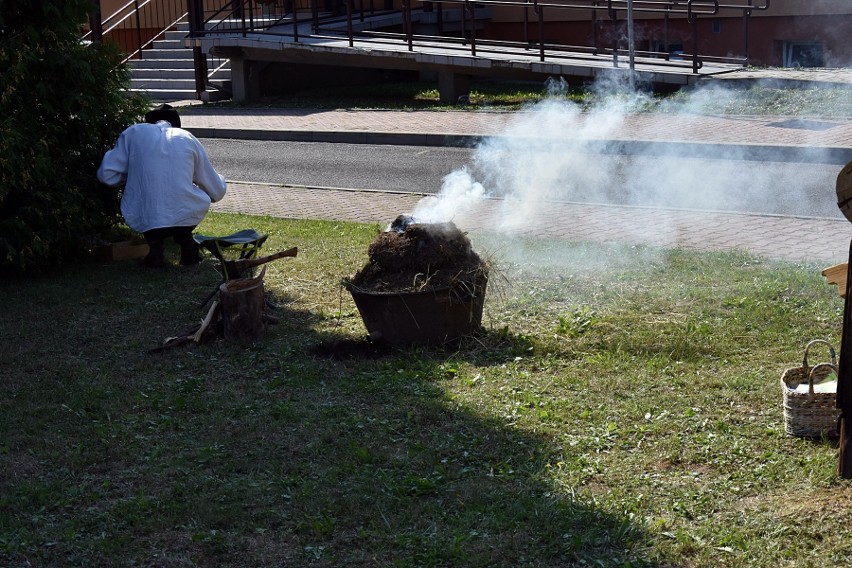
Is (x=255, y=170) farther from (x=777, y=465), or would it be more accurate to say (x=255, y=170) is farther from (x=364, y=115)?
(x=777, y=465)

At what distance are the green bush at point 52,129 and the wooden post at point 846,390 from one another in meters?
6.07

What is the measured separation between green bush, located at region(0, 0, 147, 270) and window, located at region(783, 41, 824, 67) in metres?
12.5

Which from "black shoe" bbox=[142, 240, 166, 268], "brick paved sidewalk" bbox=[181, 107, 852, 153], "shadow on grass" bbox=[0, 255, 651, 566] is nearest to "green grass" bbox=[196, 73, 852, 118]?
"brick paved sidewalk" bbox=[181, 107, 852, 153]

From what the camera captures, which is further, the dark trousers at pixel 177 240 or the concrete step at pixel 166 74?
the concrete step at pixel 166 74

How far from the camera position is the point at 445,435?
A: 16.3 feet

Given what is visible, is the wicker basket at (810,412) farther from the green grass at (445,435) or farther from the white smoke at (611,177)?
the white smoke at (611,177)

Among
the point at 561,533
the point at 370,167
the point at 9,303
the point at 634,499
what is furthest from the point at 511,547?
the point at 370,167

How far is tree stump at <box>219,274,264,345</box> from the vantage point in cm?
648

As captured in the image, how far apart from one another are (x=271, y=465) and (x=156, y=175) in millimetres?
4160

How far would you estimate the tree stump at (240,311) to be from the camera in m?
6.48

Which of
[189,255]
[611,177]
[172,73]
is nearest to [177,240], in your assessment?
[189,255]

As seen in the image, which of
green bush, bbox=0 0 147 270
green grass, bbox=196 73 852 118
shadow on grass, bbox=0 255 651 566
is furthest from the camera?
green grass, bbox=196 73 852 118

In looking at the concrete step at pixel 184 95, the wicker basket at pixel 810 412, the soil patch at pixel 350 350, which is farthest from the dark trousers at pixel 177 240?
the concrete step at pixel 184 95

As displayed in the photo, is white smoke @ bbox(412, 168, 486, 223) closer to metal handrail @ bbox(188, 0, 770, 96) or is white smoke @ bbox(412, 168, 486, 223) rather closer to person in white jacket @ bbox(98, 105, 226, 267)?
person in white jacket @ bbox(98, 105, 226, 267)
